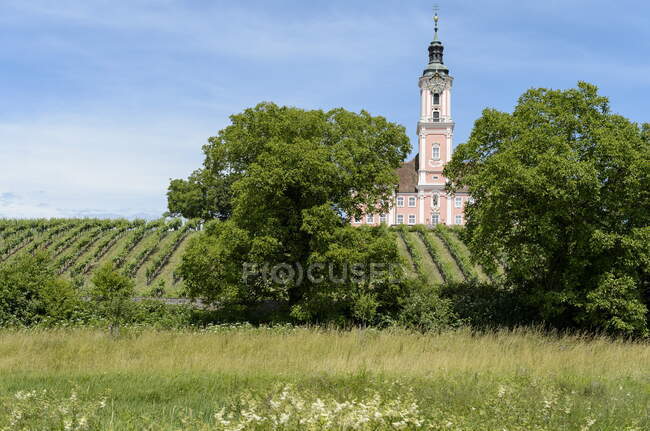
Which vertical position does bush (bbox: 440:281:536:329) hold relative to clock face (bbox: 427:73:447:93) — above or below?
below

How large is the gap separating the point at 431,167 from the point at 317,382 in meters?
80.5

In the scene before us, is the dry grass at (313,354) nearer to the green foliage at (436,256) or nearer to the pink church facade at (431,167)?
the green foliage at (436,256)

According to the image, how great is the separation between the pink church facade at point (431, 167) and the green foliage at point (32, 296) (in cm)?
6673

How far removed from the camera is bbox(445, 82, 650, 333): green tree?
1716 centimetres

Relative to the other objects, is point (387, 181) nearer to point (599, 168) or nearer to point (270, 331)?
point (599, 168)

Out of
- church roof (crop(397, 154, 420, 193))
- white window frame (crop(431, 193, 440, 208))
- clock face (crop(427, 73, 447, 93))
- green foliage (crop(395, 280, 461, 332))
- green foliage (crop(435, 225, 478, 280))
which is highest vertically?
clock face (crop(427, 73, 447, 93))

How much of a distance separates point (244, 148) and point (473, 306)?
34.6ft

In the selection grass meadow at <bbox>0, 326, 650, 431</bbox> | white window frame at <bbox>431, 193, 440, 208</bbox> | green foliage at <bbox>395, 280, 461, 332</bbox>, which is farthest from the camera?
white window frame at <bbox>431, 193, 440, 208</bbox>

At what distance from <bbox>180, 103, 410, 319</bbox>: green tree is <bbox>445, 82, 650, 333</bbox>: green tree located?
4148 mm

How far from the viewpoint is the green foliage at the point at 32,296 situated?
63.0 feet

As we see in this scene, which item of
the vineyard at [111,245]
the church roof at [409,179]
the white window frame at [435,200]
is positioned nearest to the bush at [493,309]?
the vineyard at [111,245]

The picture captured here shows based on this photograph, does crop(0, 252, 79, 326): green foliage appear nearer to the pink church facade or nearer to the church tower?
the pink church facade

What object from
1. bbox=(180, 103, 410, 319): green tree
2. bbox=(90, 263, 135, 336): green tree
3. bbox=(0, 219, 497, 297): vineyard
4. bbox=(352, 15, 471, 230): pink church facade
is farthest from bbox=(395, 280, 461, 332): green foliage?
bbox=(352, 15, 471, 230): pink church facade

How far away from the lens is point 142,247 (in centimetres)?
4669
